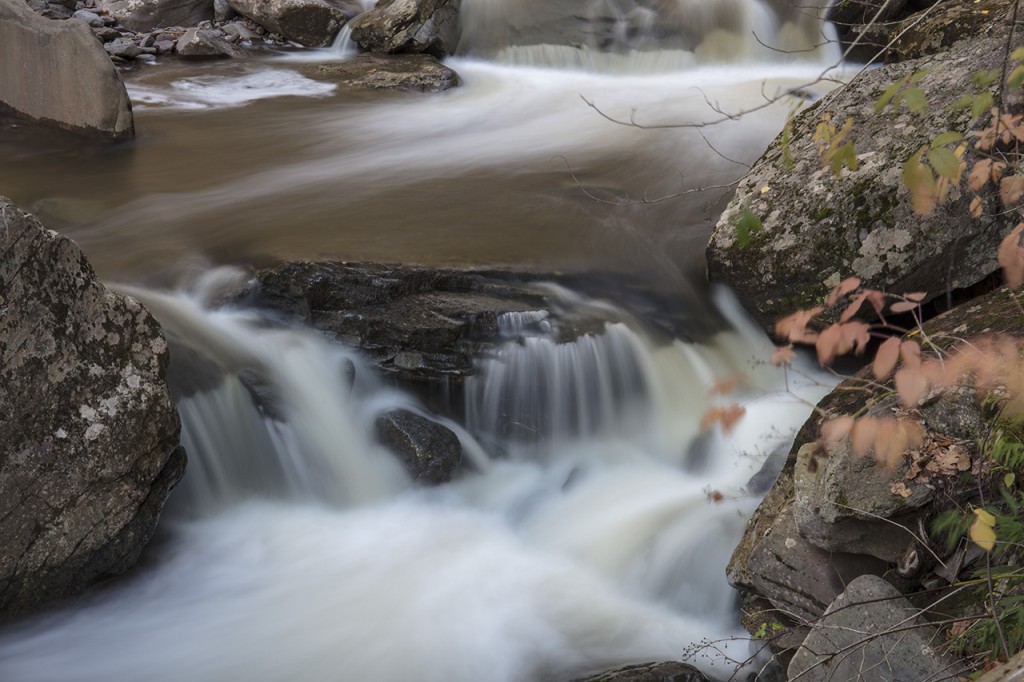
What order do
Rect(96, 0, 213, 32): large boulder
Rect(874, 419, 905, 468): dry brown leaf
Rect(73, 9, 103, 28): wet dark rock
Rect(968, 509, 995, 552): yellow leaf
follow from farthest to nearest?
1. Rect(96, 0, 213, 32): large boulder
2. Rect(73, 9, 103, 28): wet dark rock
3. Rect(874, 419, 905, 468): dry brown leaf
4. Rect(968, 509, 995, 552): yellow leaf

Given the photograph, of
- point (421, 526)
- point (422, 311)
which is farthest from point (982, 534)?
point (422, 311)

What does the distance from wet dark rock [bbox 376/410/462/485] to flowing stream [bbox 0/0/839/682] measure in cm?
8

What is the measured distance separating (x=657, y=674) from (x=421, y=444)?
6.11 feet

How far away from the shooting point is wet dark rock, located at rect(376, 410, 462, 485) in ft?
15.8

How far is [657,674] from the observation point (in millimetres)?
3412

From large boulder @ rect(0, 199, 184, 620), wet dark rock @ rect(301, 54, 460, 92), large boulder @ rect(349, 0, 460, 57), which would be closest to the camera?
large boulder @ rect(0, 199, 184, 620)

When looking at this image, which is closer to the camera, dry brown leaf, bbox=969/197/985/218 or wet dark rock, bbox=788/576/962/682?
wet dark rock, bbox=788/576/962/682

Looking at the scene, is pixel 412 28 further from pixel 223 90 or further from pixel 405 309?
pixel 405 309

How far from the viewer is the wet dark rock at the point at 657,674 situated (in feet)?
11.1

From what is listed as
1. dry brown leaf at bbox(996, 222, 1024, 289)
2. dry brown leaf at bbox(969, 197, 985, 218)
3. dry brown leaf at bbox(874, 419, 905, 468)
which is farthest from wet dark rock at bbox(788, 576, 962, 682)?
dry brown leaf at bbox(969, 197, 985, 218)

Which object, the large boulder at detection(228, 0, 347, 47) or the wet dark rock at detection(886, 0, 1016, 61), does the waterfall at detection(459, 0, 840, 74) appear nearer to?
the large boulder at detection(228, 0, 347, 47)

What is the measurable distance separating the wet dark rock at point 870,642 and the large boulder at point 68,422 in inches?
106

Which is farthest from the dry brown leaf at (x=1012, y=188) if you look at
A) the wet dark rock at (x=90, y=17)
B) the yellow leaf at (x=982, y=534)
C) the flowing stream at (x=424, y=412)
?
the wet dark rock at (x=90, y=17)

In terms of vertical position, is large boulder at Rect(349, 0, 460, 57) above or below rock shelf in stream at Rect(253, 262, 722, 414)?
above
